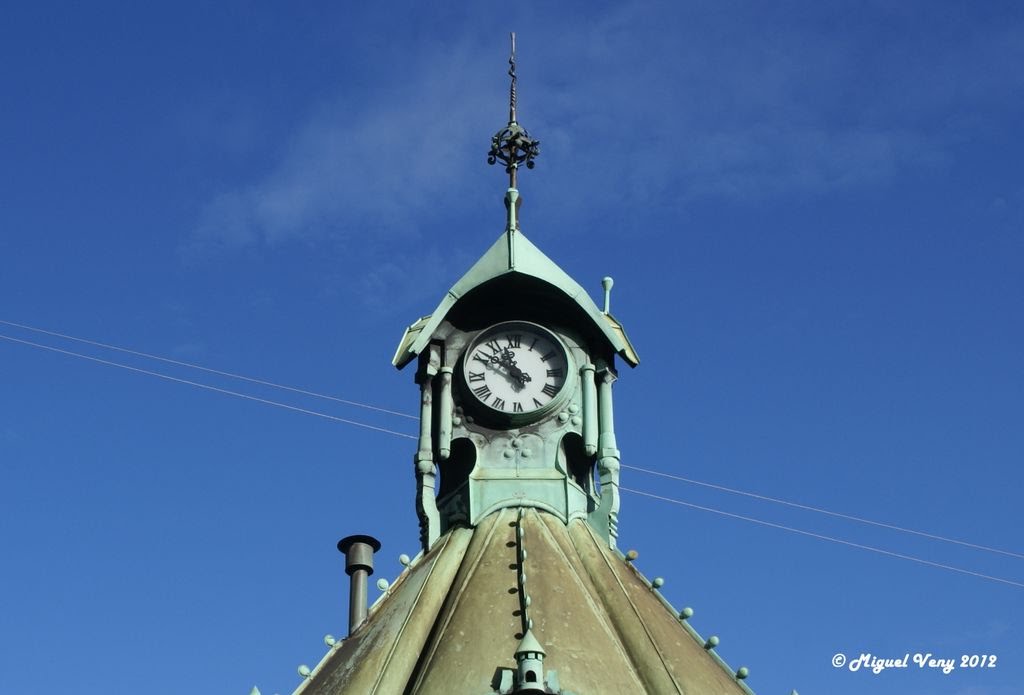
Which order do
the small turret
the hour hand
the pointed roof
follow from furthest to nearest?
the hour hand < the pointed roof < the small turret

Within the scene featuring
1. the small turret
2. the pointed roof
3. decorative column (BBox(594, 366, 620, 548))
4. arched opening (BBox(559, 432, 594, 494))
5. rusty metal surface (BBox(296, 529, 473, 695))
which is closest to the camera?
the small turret

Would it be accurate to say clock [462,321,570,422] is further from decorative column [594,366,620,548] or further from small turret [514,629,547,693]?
small turret [514,629,547,693]

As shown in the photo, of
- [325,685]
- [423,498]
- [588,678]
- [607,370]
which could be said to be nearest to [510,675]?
[588,678]

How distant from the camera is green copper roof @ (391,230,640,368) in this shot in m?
42.3

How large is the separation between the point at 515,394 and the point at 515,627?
7245mm

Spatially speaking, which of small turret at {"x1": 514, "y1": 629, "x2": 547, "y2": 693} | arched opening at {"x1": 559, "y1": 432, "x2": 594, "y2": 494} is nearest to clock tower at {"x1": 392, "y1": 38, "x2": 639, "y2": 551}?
arched opening at {"x1": 559, "y1": 432, "x2": 594, "y2": 494}

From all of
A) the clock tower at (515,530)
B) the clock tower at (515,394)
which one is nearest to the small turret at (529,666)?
the clock tower at (515,530)

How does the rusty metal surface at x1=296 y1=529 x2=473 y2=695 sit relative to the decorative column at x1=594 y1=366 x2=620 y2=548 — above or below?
below

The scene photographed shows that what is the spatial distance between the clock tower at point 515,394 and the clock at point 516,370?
20 millimetres

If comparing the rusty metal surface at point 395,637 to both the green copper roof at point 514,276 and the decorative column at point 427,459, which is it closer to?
the decorative column at point 427,459

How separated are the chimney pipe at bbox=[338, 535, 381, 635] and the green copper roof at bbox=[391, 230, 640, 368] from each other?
12.2ft

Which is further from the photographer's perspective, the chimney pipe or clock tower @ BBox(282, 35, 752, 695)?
the chimney pipe

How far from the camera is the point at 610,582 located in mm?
38000

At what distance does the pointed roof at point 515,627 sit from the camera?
1371 inches
